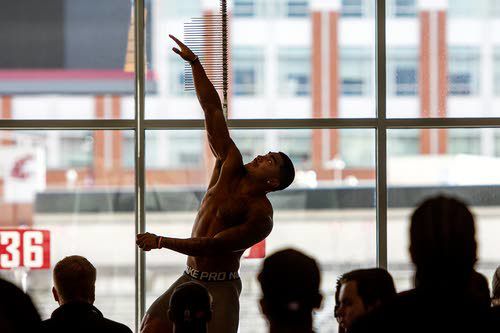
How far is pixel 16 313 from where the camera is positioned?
4.31 feet

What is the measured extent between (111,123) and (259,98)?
84cm

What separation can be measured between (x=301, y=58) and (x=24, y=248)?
6.21 ft

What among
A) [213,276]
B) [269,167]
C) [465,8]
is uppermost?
[465,8]

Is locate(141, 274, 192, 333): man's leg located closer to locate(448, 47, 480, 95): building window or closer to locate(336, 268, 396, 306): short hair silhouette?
locate(336, 268, 396, 306): short hair silhouette

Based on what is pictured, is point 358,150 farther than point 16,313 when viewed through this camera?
Yes

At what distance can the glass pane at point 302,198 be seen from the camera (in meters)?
4.43

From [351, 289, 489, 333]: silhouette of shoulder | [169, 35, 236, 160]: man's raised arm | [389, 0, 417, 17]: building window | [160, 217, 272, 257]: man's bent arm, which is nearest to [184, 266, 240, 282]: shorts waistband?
[160, 217, 272, 257]: man's bent arm

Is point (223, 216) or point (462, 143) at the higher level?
point (462, 143)

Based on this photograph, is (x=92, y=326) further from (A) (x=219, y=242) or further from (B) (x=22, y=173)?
(B) (x=22, y=173)

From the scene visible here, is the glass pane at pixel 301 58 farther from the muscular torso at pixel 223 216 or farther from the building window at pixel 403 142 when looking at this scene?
the muscular torso at pixel 223 216

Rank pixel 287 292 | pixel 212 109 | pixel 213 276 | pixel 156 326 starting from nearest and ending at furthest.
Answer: pixel 287 292, pixel 156 326, pixel 213 276, pixel 212 109

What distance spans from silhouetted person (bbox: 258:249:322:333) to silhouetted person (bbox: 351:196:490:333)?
0.99 ft

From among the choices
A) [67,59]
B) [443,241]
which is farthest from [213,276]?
[443,241]

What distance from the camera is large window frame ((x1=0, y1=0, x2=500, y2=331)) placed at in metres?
4.37
